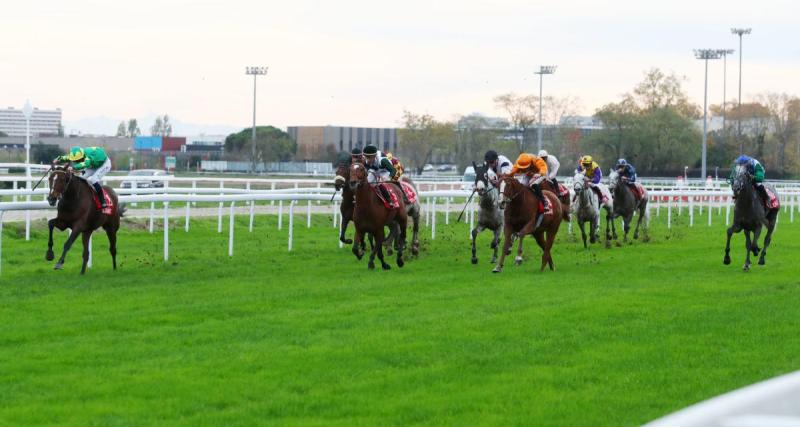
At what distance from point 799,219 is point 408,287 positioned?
75.6 feet

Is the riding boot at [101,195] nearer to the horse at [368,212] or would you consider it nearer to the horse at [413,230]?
the horse at [368,212]

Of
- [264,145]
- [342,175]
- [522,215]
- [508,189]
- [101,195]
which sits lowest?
[522,215]

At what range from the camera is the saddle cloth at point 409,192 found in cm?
1730

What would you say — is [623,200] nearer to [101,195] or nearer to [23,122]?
[101,195]

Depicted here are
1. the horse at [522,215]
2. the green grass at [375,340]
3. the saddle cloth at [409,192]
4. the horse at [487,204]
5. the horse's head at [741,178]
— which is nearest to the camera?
the green grass at [375,340]

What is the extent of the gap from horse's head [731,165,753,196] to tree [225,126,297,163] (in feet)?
193

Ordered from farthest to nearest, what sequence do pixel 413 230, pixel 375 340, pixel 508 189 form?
pixel 413 230
pixel 508 189
pixel 375 340

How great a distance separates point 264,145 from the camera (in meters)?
76.1

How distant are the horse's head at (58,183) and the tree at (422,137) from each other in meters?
55.0

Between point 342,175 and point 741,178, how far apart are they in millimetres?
5085

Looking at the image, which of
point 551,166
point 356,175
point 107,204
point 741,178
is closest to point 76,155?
point 107,204

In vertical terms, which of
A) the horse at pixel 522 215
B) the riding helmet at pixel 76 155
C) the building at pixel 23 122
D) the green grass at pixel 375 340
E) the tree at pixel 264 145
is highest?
the building at pixel 23 122

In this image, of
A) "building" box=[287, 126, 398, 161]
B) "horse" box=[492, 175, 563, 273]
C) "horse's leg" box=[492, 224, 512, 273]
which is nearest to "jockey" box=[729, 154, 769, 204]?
"horse" box=[492, 175, 563, 273]

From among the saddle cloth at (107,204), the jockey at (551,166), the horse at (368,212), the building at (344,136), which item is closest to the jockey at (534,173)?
the jockey at (551,166)
